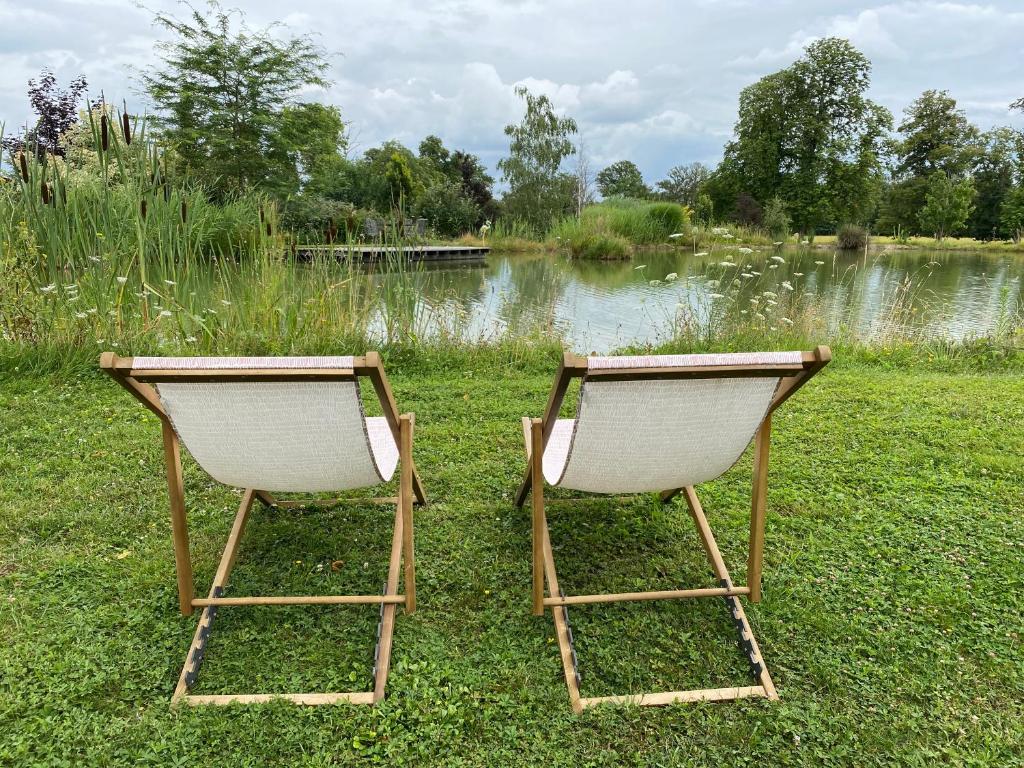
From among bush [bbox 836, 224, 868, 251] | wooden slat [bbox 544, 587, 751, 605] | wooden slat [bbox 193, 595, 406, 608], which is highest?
bush [bbox 836, 224, 868, 251]

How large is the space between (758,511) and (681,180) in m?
60.5

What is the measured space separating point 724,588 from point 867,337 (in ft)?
16.8

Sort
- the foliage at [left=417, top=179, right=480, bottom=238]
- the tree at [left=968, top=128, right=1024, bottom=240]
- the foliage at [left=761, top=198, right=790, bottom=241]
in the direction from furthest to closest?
the tree at [left=968, top=128, right=1024, bottom=240] < the foliage at [left=417, top=179, right=480, bottom=238] < the foliage at [left=761, top=198, right=790, bottom=241]

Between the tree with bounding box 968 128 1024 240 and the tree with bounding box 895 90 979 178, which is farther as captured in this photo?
the tree with bounding box 968 128 1024 240

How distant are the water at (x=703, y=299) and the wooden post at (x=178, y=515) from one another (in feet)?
11.3

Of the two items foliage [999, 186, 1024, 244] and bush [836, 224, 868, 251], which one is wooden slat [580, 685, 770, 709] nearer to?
bush [836, 224, 868, 251]

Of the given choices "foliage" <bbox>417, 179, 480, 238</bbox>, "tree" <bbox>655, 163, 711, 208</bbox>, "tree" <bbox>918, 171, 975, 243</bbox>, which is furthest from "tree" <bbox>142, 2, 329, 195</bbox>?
"tree" <bbox>655, 163, 711, 208</bbox>

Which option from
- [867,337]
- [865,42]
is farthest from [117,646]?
[865,42]

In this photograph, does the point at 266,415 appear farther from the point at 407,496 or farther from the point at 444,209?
the point at 444,209

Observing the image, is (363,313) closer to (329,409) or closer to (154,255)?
(154,255)

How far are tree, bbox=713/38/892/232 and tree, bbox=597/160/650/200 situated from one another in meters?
23.7

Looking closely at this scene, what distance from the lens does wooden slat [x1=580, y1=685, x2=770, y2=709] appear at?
1498 mm

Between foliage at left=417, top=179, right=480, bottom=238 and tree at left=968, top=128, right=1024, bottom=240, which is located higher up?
tree at left=968, top=128, right=1024, bottom=240

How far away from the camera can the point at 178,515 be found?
1610 mm
